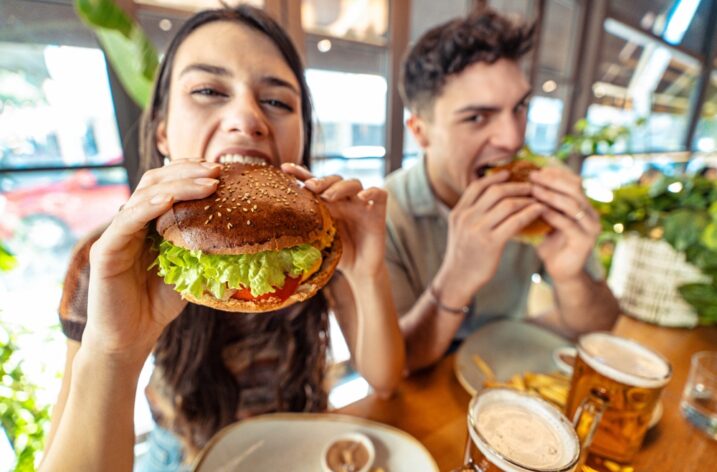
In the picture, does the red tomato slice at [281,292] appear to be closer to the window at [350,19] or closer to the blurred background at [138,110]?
the blurred background at [138,110]

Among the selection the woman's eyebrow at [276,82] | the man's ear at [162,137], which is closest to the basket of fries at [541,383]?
the woman's eyebrow at [276,82]

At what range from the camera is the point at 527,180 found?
1395mm

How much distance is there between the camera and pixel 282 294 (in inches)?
32.6

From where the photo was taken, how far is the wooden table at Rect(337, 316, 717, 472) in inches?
35.6

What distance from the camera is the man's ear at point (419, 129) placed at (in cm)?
181

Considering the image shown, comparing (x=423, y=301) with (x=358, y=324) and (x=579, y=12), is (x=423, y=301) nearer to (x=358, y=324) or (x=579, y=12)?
(x=358, y=324)

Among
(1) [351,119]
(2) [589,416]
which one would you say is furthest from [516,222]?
(1) [351,119]

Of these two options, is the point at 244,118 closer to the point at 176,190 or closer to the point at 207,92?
the point at 207,92

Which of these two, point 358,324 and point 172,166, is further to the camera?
point 358,324

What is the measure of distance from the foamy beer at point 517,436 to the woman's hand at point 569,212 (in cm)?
80

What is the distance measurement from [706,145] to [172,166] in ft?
37.5

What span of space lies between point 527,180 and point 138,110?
7.82 feet

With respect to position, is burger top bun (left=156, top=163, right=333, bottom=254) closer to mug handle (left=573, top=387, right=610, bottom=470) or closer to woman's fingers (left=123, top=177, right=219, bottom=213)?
woman's fingers (left=123, top=177, right=219, bottom=213)

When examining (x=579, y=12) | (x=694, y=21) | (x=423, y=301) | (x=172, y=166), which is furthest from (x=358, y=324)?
(x=694, y=21)
